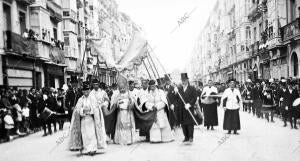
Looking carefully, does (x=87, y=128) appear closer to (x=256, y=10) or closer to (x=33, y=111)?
(x=33, y=111)

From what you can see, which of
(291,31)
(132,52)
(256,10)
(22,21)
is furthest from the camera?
(256,10)

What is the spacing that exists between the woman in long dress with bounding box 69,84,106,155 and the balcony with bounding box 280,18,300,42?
1645cm

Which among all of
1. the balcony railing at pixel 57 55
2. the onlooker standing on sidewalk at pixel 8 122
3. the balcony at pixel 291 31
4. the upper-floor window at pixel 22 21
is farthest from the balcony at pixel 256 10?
the onlooker standing on sidewalk at pixel 8 122

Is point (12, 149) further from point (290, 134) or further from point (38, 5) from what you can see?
point (38, 5)

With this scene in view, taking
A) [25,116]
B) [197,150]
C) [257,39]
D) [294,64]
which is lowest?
[197,150]

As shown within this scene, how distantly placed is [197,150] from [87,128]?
2.71m

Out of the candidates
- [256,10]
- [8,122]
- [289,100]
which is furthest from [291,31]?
[8,122]

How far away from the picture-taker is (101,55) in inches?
583

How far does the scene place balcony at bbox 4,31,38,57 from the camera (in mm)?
20625

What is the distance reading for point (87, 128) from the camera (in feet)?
32.0

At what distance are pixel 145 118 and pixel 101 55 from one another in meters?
4.04

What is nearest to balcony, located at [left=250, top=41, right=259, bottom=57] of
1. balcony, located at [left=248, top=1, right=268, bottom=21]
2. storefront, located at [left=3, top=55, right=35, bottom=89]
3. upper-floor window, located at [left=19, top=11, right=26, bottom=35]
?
balcony, located at [left=248, top=1, right=268, bottom=21]

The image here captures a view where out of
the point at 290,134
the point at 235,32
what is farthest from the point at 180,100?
the point at 235,32

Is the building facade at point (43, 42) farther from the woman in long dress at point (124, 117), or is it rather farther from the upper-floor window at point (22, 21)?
the woman in long dress at point (124, 117)
